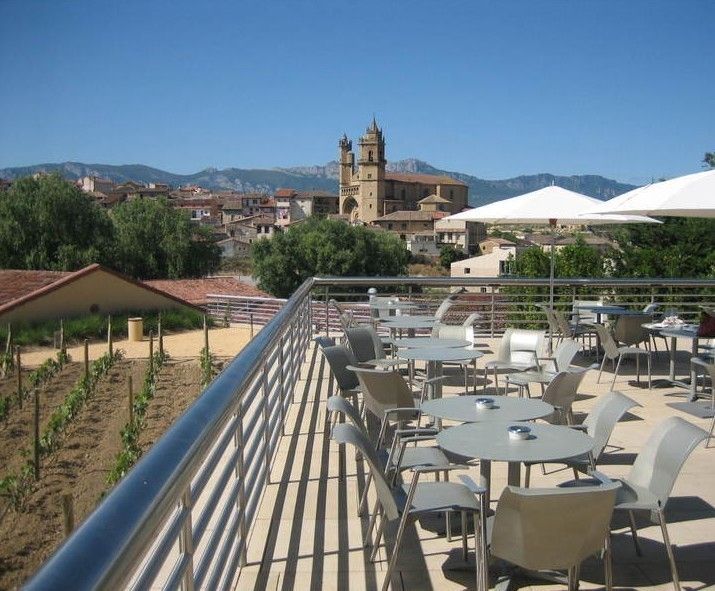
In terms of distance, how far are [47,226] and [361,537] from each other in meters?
41.5

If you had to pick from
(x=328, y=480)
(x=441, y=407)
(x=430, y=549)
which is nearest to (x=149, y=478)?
(x=430, y=549)

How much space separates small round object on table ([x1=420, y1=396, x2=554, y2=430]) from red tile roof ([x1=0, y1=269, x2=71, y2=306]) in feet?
73.2

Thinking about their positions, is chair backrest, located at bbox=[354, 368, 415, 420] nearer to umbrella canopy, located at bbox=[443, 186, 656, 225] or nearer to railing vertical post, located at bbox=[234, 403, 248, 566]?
railing vertical post, located at bbox=[234, 403, 248, 566]

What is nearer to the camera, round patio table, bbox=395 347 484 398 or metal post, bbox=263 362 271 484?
metal post, bbox=263 362 271 484

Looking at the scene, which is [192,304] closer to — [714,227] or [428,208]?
[714,227]

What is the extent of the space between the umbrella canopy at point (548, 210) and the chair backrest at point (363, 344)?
236cm

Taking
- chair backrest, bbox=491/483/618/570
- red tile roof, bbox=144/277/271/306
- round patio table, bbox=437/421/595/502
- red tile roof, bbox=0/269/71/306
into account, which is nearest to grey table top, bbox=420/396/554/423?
round patio table, bbox=437/421/595/502

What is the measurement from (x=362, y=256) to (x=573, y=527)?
61.7 metres

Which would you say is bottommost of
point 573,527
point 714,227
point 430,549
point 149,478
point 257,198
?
point 430,549

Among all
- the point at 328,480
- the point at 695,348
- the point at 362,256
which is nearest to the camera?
the point at 328,480

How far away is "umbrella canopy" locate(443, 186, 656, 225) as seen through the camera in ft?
27.7

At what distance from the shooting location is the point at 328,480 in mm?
4652

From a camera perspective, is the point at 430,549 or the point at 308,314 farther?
the point at 308,314

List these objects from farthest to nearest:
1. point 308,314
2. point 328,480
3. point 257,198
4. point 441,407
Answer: point 257,198 < point 308,314 < point 328,480 < point 441,407
